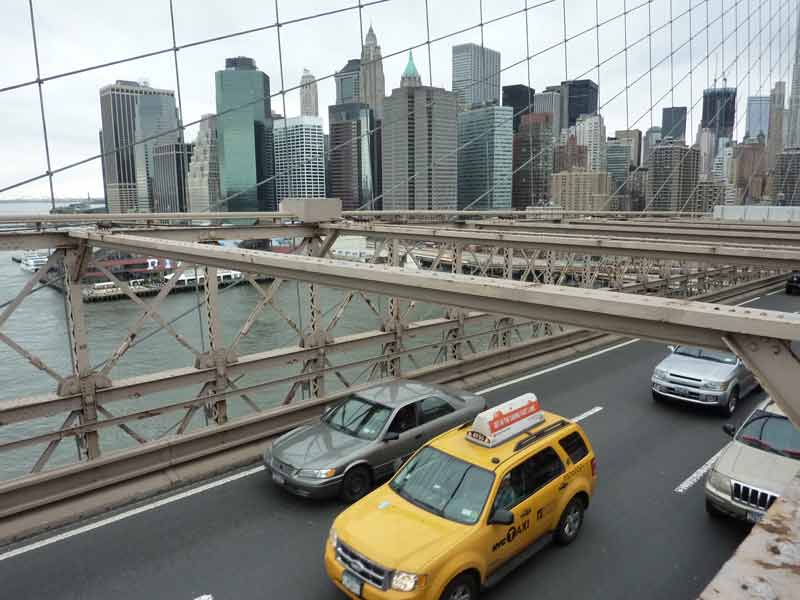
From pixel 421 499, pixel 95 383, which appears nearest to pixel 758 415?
pixel 421 499

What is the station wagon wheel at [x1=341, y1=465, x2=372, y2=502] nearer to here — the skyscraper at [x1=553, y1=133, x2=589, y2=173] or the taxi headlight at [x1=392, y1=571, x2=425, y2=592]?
the taxi headlight at [x1=392, y1=571, x2=425, y2=592]

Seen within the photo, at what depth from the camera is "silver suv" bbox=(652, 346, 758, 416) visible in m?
10.9

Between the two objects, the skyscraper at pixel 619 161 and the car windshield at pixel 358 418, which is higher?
the skyscraper at pixel 619 161

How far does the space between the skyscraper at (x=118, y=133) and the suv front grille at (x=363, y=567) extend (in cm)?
815

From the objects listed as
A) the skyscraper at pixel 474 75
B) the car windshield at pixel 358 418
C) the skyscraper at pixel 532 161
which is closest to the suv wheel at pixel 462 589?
the car windshield at pixel 358 418

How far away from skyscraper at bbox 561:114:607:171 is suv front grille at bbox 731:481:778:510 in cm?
2157

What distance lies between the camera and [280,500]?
768 centimetres

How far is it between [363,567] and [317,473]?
2.21 m

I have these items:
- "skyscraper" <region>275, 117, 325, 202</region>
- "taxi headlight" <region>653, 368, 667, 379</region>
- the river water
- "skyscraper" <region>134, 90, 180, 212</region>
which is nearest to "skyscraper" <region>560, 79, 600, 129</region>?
the river water

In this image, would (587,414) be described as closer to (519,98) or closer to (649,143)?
(519,98)

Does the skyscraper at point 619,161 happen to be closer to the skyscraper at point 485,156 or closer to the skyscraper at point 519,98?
the skyscraper at point 519,98

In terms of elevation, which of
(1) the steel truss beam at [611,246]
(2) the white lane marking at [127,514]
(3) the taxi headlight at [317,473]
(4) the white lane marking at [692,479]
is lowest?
(4) the white lane marking at [692,479]

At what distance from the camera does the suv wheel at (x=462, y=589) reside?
17.0ft

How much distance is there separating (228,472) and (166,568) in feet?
7.14
